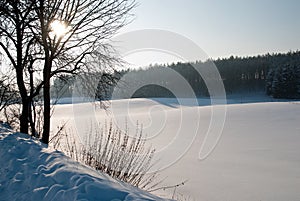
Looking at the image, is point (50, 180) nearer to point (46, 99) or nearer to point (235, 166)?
point (46, 99)

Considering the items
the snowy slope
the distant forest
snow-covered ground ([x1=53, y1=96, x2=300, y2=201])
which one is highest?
the distant forest

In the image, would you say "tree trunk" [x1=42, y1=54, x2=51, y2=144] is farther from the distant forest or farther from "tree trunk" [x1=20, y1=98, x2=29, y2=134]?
the distant forest

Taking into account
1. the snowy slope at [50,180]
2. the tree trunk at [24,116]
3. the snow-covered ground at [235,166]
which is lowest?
the snow-covered ground at [235,166]

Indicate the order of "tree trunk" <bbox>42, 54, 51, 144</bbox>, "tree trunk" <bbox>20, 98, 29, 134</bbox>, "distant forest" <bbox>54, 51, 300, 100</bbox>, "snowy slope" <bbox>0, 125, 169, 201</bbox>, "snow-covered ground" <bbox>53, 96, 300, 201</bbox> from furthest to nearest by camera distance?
1. "distant forest" <bbox>54, 51, 300, 100</bbox>
2. "tree trunk" <bbox>20, 98, 29, 134</bbox>
3. "tree trunk" <bbox>42, 54, 51, 144</bbox>
4. "snow-covered ground" <bbox>53, 96, 300, 201</bbox>
5. "snowy slope" <bbox>0, 125, 169, 201</bbox>

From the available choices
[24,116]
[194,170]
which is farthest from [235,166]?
[24,116]

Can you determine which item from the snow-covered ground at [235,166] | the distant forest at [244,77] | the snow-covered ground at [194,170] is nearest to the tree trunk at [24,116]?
the snow-covered ground at [194,170]

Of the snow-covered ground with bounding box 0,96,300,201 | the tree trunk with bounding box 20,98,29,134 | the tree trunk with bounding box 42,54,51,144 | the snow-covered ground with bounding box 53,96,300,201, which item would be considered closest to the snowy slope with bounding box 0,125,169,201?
the snow-covered ground with bounding box 0,96,300,201

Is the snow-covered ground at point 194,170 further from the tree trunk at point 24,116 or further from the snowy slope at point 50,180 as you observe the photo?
the tree trunk at point 24,116

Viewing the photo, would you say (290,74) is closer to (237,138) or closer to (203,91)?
(203,91)

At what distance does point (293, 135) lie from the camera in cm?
1409

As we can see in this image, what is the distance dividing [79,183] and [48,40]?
4667 mm

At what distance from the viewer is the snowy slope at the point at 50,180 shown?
252 centimetres

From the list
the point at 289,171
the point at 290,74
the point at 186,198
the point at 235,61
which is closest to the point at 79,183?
the point at 186,198

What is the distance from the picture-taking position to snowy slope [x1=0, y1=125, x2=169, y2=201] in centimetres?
252
